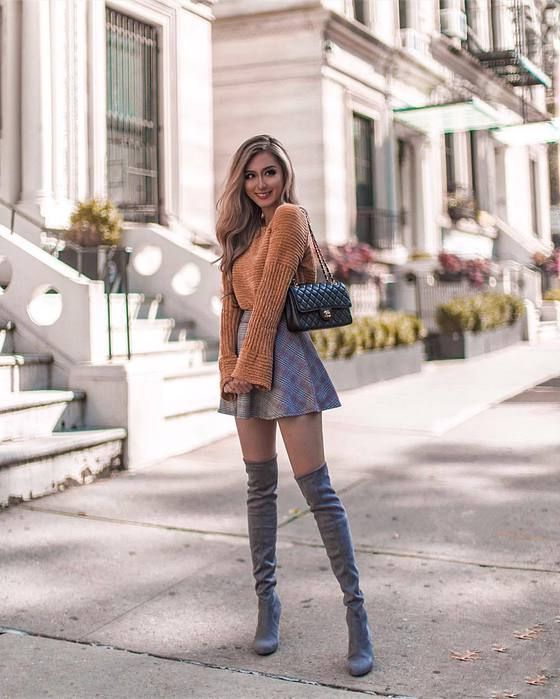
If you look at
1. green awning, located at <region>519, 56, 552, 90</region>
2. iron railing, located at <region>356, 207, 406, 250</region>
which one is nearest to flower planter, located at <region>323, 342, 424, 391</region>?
iron railing, located at <region>356, 207, 406, 250</region>

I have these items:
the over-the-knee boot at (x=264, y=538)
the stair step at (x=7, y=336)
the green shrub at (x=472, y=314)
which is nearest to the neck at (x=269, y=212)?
the over-the-knee boot at (x=264, y=538)

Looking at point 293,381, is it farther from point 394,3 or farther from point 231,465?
point 394,3

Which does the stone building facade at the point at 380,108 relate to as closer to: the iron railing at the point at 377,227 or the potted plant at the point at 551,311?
the iron railing at the point at 377,227

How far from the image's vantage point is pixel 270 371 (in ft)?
10.9

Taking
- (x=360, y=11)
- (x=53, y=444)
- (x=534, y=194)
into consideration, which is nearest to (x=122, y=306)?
(x=53, y=444)

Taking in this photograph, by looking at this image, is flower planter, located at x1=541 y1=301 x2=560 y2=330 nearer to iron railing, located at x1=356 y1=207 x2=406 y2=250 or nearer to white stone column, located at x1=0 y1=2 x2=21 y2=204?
iron railing, located at x1=356 y1=207 x2=406 y2=250

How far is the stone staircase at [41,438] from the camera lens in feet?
19.1

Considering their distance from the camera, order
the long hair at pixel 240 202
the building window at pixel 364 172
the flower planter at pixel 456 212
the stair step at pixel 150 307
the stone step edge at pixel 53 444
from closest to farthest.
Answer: the long hair at pixel 240 202 → the stone step edge at pixel 53 444 → the stair step at pixel 150 307 → the building window at pixel 364 172 → the flower planter at pixel 456 212

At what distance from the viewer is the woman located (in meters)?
3.32

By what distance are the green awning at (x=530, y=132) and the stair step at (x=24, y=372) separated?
19826 millimetres

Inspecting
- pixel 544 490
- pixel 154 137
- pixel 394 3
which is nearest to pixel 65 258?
pixel 154 137

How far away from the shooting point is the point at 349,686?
3188mm

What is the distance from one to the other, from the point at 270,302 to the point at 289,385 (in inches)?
12.7

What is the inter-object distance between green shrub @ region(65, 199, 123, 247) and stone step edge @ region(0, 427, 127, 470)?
3931 mm
